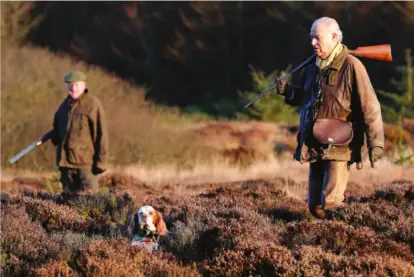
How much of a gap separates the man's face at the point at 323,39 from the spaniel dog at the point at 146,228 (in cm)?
194

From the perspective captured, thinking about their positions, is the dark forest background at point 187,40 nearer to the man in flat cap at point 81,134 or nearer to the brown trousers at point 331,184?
the man in flat cap at point 81,134

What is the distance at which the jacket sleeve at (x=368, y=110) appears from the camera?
7.73m

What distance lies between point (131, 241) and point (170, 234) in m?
0.52

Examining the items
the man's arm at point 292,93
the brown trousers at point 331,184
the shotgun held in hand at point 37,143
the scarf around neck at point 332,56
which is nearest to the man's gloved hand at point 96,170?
the shotgun held in hand at point 37,143

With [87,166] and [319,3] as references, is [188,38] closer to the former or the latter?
[319,3]

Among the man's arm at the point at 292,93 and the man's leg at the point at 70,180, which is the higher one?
the man's arm at the point at 292,93

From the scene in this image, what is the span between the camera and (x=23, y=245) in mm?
8016

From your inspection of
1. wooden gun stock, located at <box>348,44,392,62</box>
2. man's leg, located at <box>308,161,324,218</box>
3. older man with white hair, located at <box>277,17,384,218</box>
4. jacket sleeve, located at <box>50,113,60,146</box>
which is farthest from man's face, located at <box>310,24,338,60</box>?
jacket sleeve, located at <box>50,113,60,146</box>

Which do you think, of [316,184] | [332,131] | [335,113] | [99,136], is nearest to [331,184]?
[316,184]

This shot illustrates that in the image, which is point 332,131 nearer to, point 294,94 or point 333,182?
point 333,182

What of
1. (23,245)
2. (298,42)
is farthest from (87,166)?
(298,42)

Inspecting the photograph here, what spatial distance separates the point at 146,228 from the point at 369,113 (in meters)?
2.09

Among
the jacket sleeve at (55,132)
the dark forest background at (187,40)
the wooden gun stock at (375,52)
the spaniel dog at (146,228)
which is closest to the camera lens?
the spaniel dog at (146,228)

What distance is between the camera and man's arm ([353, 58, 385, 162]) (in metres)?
7.73
